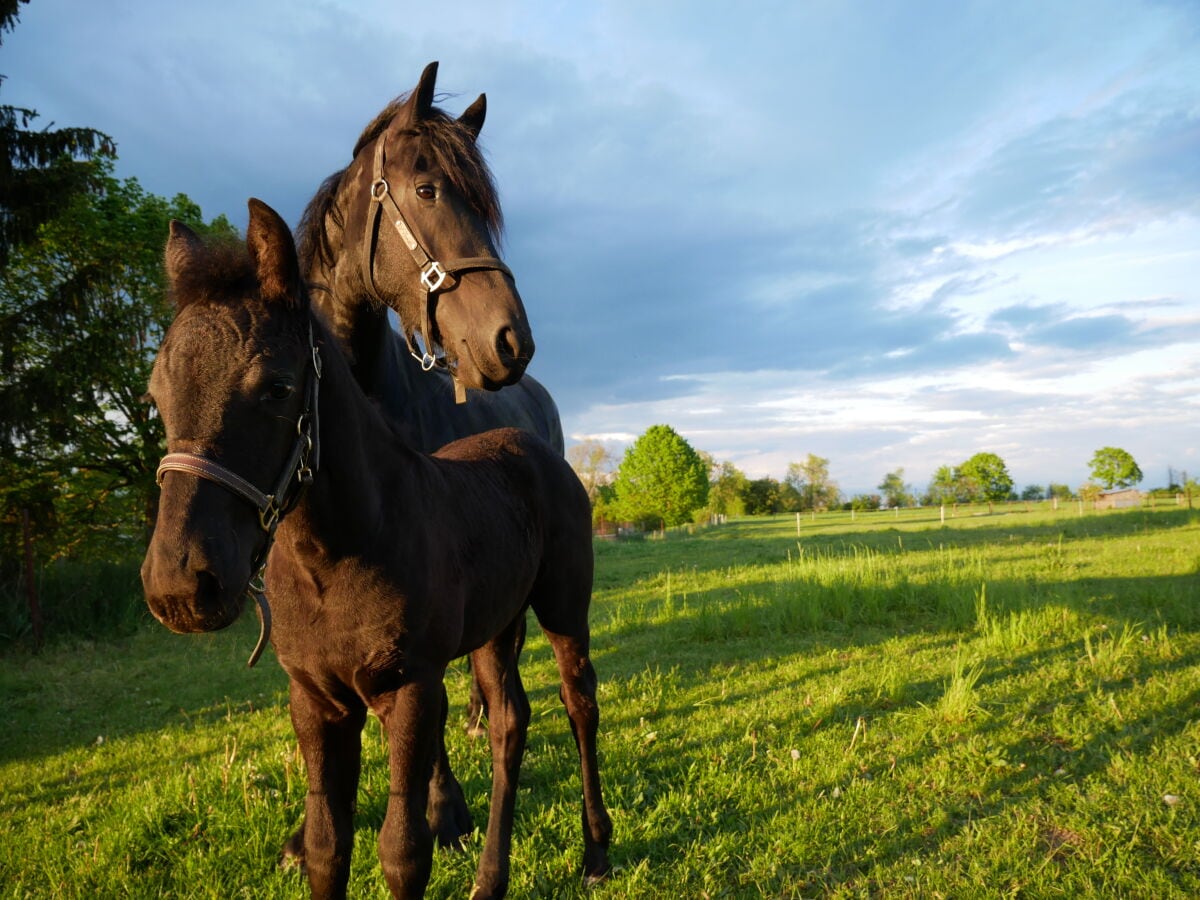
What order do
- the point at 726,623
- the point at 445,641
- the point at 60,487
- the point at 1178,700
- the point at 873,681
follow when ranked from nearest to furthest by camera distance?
the point at 445,641, the point at 1178,700, the point at 873,681, the point at 726,623, the point at 60,487

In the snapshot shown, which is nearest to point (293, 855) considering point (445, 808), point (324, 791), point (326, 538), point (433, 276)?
point (445, 808)

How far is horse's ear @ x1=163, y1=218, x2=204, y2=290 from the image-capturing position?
1.87 metres

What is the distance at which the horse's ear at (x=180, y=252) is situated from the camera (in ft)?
6.13

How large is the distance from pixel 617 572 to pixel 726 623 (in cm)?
913

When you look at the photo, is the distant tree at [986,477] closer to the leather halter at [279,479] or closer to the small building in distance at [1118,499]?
the small building in distance at [1118,499]

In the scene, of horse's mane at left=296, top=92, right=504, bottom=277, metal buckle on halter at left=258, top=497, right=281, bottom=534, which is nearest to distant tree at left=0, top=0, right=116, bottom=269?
horse's mane at left=296, top=92, right=504, bottom=277

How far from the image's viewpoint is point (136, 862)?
11.1 ft

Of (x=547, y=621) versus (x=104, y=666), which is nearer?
(x=547, y=621)

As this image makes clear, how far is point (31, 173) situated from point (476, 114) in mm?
9784

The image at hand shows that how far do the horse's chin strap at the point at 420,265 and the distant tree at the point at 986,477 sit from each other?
10200 centimetres

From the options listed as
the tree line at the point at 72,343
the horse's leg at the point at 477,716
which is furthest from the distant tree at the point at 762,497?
the horse's leg at the point at 477,716

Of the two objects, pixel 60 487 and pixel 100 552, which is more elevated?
pixel 60 487

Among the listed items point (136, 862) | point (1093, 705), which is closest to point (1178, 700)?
point (1093, 705)

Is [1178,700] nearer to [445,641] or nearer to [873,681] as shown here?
[873,681]
